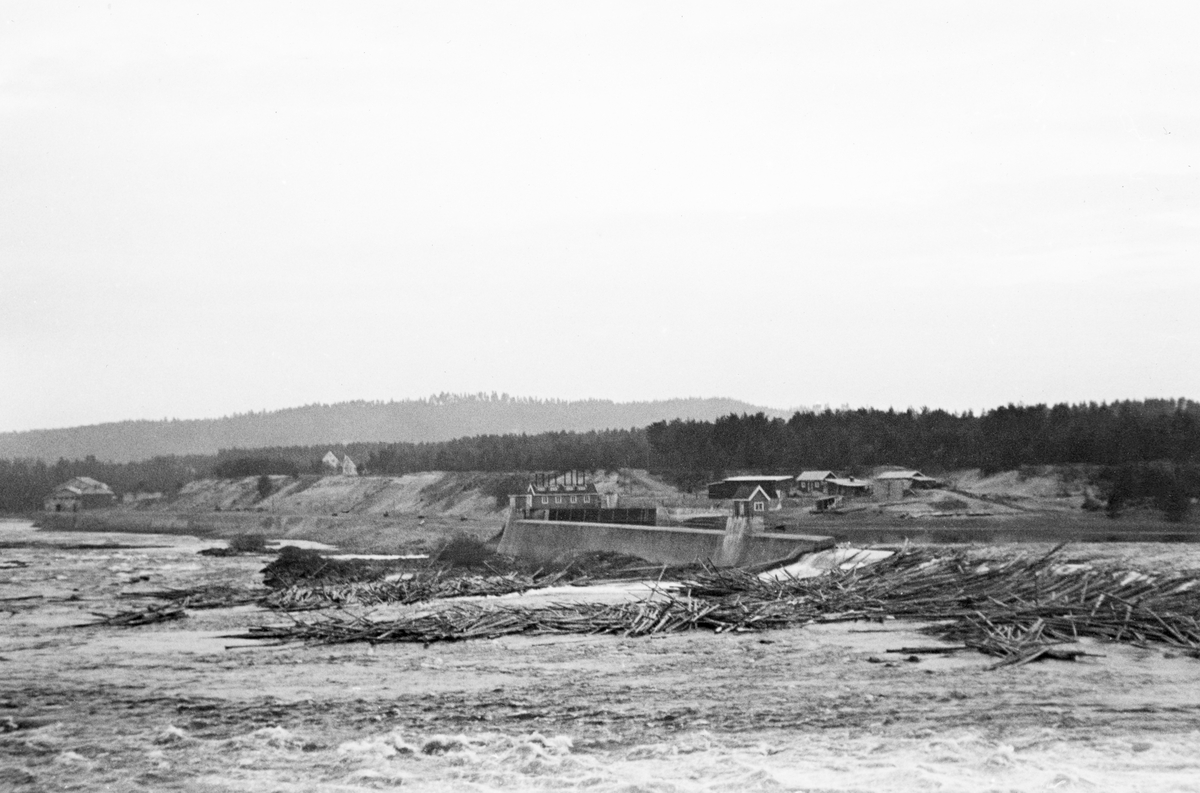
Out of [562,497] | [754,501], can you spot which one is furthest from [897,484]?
[562,497]

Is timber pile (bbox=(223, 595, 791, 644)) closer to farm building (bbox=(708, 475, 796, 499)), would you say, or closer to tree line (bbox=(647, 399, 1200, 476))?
farm building (bbox=(708, 475, 796, 499))

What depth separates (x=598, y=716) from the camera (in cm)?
1675

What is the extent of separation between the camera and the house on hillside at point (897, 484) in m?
82.8

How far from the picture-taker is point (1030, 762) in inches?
530

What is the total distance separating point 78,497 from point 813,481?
86.2 meters

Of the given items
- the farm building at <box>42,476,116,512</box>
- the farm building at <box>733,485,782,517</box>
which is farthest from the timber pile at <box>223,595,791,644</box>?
the farm building at <box>42,476,116,512</box>

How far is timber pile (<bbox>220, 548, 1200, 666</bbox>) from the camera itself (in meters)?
22.2

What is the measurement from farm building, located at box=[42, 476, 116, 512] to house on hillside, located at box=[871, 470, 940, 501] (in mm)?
87171

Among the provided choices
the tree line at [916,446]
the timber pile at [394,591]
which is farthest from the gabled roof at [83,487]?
the timber pile at [394,591]

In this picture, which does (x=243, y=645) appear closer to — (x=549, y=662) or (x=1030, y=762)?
(x=549, y=662)

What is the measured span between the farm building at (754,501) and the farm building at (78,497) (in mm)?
83173

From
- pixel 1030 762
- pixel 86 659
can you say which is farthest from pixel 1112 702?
pixel 86 659

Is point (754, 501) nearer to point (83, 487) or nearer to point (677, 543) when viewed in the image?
point (677, 543)

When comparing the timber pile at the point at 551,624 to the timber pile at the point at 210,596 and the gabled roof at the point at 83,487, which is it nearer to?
the timber pile at the point at 210,596
